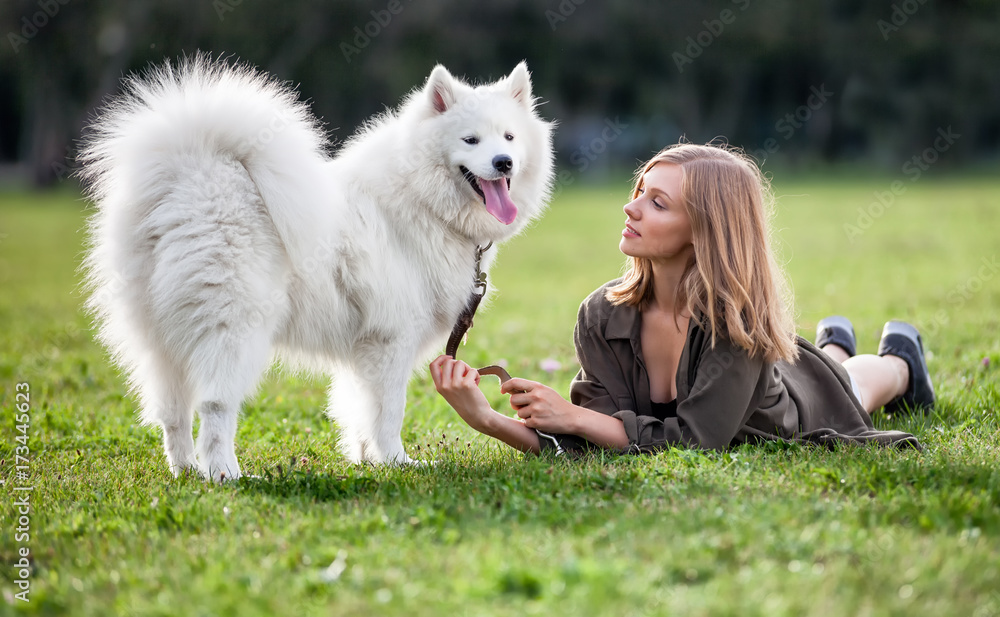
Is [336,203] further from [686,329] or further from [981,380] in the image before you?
[981,380]

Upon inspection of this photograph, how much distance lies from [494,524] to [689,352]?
1.28m

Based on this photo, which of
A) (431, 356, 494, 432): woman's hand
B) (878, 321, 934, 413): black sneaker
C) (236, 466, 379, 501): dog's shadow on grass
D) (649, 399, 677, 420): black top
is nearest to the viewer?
(236, 466, 379, 501): dog's shadow on grass

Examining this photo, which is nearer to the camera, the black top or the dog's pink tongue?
the black top

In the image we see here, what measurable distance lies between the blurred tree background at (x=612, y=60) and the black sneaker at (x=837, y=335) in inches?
1075

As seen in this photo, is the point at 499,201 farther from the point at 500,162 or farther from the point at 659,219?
the point at 659,219

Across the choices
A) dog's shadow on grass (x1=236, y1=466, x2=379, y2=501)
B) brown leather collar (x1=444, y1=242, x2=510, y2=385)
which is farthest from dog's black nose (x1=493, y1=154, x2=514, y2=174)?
dog's shadow on grass (x1=236, y1=466, x2=379, y2=501)

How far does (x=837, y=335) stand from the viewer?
4.93 meters

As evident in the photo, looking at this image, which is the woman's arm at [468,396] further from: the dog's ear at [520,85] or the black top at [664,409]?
the dog's ear at [520,85]

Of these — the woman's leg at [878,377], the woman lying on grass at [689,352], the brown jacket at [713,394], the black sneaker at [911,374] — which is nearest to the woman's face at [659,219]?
the woman lying on grass at [689,352]

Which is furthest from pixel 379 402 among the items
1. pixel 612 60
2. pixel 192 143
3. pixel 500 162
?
pixel 612 60

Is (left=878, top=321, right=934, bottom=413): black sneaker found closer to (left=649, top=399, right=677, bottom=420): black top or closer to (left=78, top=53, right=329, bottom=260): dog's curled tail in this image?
(left=649, top=399, right=677, bottom=420): black top

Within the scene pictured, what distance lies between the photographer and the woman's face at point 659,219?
366 cm

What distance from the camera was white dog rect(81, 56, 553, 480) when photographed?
354 centimetres

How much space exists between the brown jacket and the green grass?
171 millimetres
